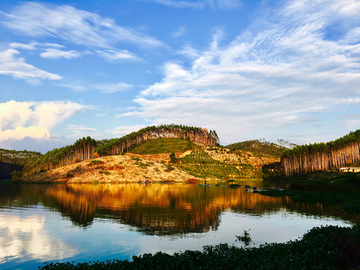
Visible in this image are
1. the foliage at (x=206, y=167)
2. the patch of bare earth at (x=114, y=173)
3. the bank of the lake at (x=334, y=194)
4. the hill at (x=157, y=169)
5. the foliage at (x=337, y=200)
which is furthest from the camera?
the foliage at (x=206, y=167)

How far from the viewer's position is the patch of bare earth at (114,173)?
11597 centimetres

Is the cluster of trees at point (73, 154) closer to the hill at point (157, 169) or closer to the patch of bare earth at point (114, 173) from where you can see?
the hill at point (157, 169)

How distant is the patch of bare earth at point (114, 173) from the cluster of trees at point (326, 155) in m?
60.9

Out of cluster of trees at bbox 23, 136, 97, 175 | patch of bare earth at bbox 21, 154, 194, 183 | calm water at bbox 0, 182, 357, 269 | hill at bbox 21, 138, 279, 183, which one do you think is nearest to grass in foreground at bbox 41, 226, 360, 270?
calm water at bbox 0, 182, 357, 269

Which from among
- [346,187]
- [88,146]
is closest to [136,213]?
[346,187]

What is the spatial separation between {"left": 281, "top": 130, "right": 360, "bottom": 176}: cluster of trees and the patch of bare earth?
60.9m

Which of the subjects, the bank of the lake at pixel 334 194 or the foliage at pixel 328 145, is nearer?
the bank of the lake at pixel 334 194

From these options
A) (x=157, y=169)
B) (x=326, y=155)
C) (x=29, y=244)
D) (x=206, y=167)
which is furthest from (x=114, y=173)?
(x=326, y=155)

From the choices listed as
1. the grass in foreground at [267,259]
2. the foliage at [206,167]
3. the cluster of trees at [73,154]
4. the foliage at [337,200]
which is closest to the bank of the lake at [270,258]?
the grass in foreground at [267,259]

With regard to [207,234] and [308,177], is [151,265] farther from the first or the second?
[308,177]

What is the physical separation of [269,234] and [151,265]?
49.7 ft

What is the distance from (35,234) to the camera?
2281 cm

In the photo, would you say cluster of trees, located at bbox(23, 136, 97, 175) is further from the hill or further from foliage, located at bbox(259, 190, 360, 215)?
foliage, located at bbox(259, 190, 360, 215)

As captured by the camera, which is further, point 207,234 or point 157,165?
point 157,165
